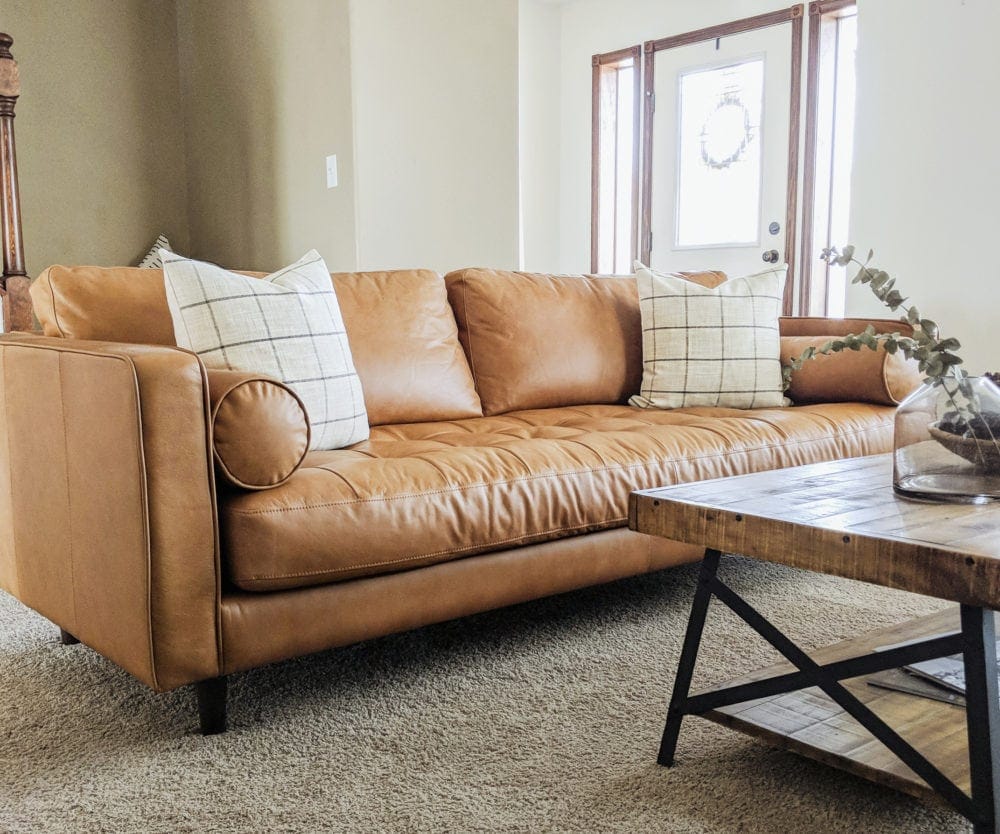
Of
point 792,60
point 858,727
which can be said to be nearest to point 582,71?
point 792,60

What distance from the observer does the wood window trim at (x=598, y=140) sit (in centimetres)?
561

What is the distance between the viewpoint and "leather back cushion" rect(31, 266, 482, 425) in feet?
6.85

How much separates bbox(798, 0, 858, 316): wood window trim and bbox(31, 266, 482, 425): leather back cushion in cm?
281

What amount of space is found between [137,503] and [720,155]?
439 centimetres

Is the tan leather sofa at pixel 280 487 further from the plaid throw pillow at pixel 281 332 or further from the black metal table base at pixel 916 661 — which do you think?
the black metal table base at pixel 916 661

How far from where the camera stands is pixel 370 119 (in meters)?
3.52

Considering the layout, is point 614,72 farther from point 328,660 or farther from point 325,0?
point 328,660

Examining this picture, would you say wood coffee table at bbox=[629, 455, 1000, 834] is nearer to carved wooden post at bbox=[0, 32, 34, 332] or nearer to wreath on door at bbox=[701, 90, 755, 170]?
carved wooden post at bbox=[0, 32, 34, 332]

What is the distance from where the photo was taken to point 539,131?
5.98 m

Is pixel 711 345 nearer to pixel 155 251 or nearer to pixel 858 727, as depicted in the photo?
pixel 858 727

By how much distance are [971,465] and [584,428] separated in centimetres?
109

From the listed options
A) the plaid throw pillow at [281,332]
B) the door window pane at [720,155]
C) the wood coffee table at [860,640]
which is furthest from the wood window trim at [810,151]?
the wood coffee table at [860,640]

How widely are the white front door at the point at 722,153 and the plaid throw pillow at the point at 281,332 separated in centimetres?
340

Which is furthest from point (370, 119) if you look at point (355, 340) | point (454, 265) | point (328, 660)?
point (328, 660)
